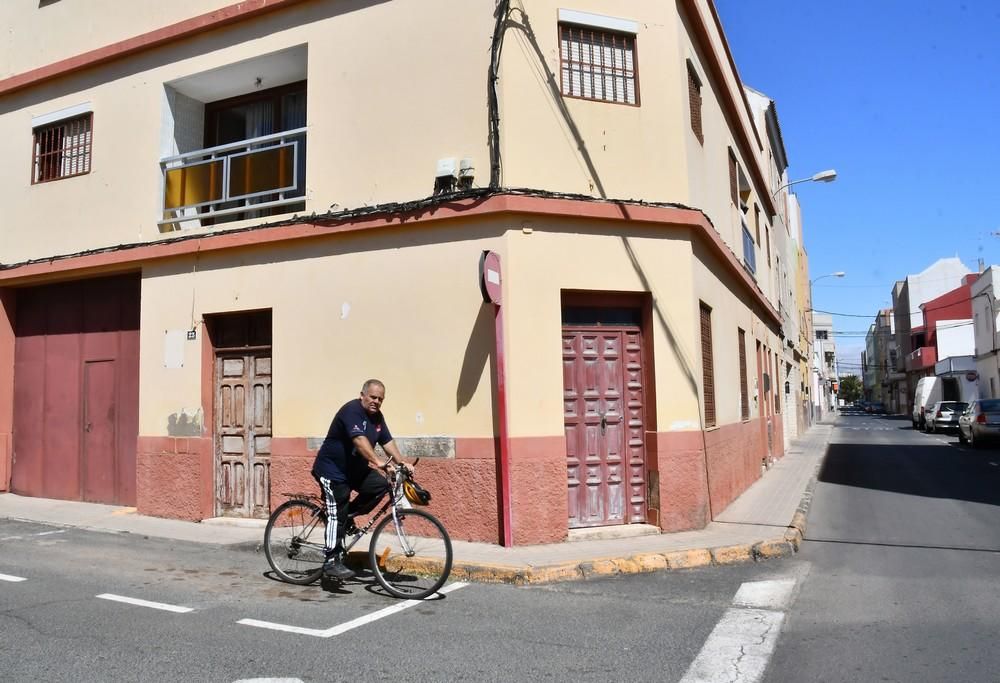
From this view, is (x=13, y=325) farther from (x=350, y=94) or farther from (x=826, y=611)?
(x=826, y=611)

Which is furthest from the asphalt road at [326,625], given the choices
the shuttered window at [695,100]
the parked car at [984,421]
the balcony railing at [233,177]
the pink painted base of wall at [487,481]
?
the parked car at [984,421]

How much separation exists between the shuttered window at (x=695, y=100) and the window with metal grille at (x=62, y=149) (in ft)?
28.8

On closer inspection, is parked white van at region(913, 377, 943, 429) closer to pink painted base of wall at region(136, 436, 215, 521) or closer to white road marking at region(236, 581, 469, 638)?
pink painted base of wall at region(136, 436, 215, 521)

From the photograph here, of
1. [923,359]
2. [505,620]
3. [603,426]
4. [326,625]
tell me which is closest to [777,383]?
[603,426]

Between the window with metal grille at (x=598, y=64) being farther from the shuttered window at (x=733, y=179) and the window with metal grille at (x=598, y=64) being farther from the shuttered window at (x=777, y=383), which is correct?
the shuttered window at (x=777, y=383)

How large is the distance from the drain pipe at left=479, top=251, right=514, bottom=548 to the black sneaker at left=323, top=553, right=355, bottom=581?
191 cm

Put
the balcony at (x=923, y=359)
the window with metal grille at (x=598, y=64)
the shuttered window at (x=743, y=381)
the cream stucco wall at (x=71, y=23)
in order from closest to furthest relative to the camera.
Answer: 1. the window with metal grille at (x=598, y=64)
2. the cream stucco wall at (x=71, y=23)
3. the shuttered window at (x=743, y=381)
4. the balcony at (x=923, y=359)

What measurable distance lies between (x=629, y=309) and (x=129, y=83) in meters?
7.90

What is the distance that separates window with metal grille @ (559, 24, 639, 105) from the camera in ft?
28.7

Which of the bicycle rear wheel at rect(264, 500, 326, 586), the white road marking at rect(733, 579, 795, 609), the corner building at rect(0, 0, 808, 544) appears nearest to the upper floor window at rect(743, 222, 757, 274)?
the corner building at rect(0, 0, 808, 544)

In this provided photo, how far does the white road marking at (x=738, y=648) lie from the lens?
4.35 m

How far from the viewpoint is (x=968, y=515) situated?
10.3m

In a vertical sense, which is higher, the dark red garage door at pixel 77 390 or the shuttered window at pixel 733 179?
the shuttered window at pixel 733 179

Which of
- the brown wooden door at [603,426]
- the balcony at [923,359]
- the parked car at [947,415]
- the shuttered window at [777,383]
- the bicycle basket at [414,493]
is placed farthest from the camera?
the balcony at [923,359]
